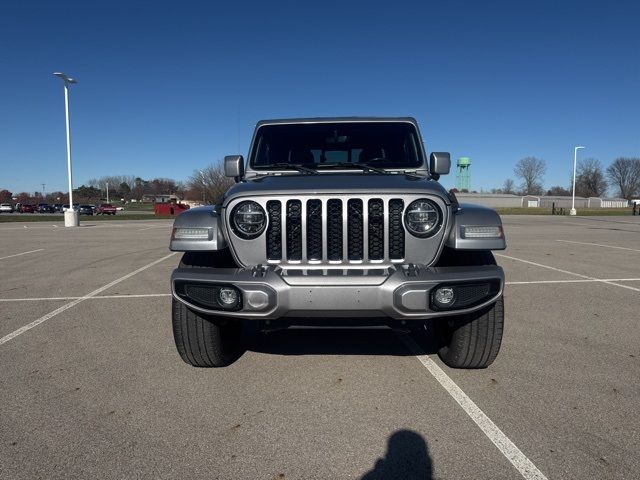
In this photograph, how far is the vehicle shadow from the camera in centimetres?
402

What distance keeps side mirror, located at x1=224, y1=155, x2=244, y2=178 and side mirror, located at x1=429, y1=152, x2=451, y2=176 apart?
72.6 inches

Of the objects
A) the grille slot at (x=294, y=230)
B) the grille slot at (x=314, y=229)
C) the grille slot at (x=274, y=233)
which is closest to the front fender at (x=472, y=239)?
the grille slot at (x=314, y=229)

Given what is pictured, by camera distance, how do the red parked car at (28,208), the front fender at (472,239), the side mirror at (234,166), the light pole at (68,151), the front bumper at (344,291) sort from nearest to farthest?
the front bumper at (344,291)
the front fender at (472,239)
the side mirror at (234,166)
the light pole at (68,151)
the red parked car at (28,208)

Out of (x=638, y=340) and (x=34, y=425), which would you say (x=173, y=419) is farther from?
(x=638, y=340)

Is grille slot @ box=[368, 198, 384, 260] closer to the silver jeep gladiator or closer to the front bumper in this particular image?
the silver jeep gladiator

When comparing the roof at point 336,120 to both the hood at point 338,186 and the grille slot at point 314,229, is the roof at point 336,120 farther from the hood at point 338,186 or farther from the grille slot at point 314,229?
the grille slot at point 314,229

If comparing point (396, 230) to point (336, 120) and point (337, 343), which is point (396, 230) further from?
point (336, 120)

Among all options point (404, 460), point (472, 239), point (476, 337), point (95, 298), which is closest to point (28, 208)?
point (95, 298)

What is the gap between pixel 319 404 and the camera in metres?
3.01

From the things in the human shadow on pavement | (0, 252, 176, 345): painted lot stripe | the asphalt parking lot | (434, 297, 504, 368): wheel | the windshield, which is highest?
the windshield

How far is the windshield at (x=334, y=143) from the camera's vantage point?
14.8ft

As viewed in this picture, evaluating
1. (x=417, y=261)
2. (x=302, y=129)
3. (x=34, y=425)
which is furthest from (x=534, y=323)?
(x=34, y=425)

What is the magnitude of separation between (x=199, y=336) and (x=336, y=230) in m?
1.32

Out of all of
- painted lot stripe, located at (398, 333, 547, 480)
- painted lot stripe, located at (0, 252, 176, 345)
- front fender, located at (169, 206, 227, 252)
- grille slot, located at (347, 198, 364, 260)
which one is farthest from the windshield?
painted lot stripe, located at (0, 252, 176, 345)
